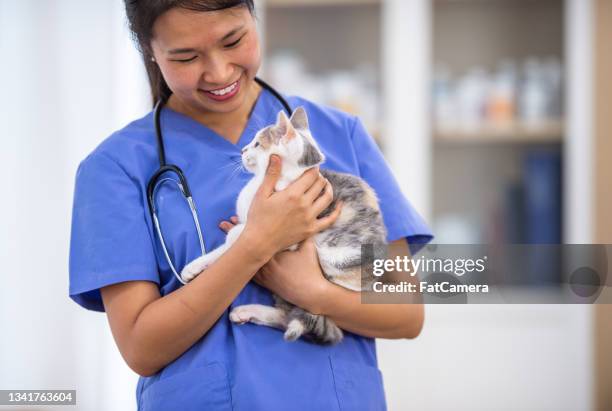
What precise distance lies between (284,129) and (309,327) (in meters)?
0.30

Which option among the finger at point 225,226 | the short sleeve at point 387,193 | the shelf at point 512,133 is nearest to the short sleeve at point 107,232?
the finger at point 225,226

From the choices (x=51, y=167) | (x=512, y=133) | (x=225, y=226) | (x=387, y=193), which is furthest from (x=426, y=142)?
(x=225, y=226)

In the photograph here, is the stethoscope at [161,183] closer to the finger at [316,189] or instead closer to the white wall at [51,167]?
the finger at [316,189]

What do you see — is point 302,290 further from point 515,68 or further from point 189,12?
point 515,68

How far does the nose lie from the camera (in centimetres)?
105

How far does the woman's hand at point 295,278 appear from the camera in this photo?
41.0 inches

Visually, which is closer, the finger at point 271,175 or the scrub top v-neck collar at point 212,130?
the finger at point 271,175

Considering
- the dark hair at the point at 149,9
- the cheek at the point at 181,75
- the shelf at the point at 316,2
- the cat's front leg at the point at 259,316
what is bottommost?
the cat's front leg at the point at 259,316

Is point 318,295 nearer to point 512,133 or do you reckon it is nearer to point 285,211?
point 285,211

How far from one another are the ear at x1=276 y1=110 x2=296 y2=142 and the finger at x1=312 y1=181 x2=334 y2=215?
9 cm

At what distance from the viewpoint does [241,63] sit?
1074 millimetres

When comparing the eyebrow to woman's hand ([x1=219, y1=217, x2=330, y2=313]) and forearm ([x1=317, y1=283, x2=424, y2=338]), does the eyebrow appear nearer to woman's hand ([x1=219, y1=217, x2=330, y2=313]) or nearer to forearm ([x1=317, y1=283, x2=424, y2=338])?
woman's hand ([x1=219, y1=217, x2=330, y2=313])

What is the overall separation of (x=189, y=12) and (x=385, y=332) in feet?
1.88

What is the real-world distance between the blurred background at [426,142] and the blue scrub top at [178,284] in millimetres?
868
